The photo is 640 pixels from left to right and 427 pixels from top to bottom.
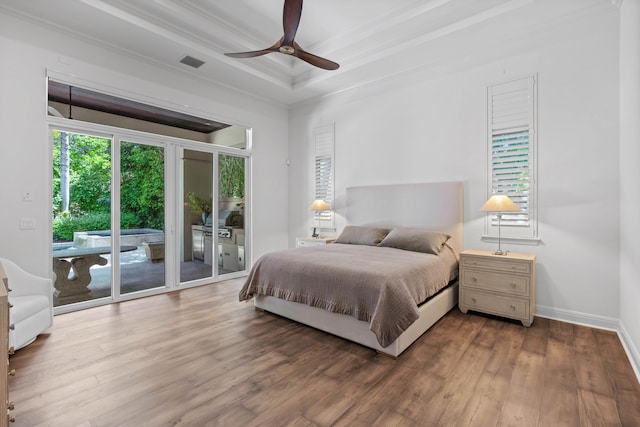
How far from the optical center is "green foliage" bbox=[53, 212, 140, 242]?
A: 3.42 meters

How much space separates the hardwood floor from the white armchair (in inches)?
5.3

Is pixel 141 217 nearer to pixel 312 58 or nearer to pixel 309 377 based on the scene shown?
pixel 312 58

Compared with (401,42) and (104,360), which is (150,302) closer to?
(104,360)

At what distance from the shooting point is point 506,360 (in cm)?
240

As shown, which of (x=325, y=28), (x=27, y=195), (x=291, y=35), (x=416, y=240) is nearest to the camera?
(x=291, y=35)

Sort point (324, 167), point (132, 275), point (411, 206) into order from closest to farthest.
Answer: point (132, 275) → point (411, 206) → point (324, 167)

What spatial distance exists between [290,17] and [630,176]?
3145 millimetres

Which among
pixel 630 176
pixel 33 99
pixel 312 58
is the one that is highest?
pixel 312 58

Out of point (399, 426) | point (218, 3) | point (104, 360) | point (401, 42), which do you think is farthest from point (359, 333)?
point (218, 3)

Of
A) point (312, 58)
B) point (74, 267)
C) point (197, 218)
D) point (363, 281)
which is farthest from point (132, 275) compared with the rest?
point (312, 58)

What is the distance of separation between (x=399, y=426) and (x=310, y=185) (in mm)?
4440

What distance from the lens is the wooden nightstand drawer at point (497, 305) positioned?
305 centimetres

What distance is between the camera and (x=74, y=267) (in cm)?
358

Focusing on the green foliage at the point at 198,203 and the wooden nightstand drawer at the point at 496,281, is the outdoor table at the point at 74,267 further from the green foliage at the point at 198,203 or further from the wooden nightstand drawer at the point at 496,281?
the wooden nightstand drawer at the point at 496,281
